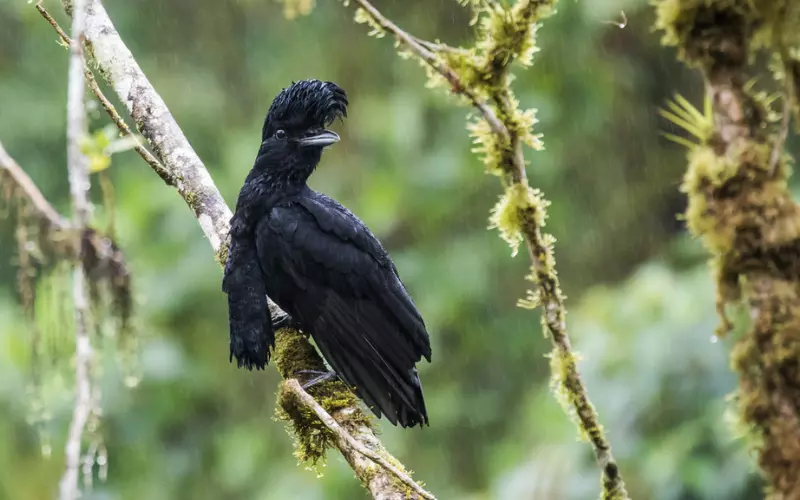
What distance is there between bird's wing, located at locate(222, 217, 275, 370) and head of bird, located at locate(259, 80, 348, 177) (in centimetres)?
37

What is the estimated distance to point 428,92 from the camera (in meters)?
8.98

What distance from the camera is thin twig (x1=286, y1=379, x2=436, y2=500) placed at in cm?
252

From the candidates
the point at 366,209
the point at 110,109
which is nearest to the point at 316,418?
the point at 110,109

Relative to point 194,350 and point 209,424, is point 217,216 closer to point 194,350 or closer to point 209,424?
point 194,350

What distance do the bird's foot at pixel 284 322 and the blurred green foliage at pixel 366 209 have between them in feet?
12.5

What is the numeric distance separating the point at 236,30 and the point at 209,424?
13.2 ft

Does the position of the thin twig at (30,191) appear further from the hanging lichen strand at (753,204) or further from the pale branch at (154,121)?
the pale branch at (154,121)

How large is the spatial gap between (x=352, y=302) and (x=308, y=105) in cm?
82

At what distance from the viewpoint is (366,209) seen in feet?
29.1

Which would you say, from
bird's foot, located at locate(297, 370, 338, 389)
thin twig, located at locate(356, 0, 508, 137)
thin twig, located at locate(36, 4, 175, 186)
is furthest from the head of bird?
thin twig, located at locate(356, 0, 508, 137)

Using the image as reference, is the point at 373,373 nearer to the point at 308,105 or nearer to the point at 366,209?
the point at 308,105

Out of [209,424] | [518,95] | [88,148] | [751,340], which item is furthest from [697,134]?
[209,424]

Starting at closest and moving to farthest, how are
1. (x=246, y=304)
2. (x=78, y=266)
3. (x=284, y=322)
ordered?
(x=78, y=266)
(x=246, y=304)
(x=284, y=322)

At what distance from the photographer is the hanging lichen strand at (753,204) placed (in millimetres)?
1755
